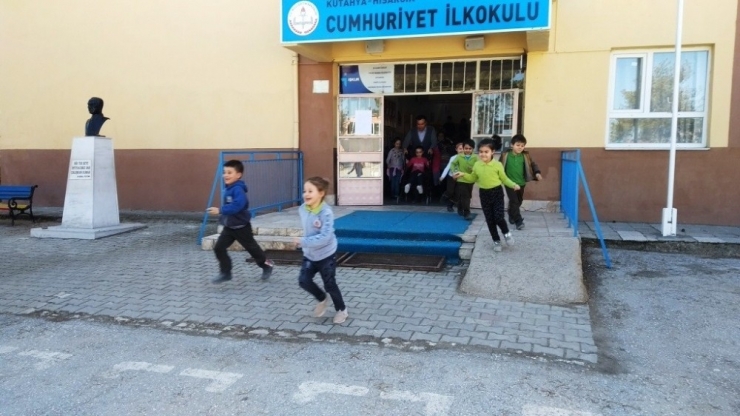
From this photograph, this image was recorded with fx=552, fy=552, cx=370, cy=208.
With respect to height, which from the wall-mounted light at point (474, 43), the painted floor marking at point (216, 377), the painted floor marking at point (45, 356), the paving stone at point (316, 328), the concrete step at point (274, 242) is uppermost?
the wall-mounted light at point (474, 43)

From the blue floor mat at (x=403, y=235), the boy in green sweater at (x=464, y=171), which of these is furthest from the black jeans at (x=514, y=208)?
the boy in green sweater at (x=464, y=171)

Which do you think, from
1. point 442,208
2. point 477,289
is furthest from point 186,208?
point 477,289

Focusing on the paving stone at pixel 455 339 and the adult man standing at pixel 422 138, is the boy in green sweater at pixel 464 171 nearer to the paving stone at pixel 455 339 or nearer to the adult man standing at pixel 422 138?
the adult man standing at pixel 422 138

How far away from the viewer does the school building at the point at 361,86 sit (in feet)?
28.9

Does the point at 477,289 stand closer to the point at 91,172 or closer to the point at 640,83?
the point at 640,83

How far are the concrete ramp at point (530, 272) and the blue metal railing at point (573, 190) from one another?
407 millimetres

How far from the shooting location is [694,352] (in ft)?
14.3

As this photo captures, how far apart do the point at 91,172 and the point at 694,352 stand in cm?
896

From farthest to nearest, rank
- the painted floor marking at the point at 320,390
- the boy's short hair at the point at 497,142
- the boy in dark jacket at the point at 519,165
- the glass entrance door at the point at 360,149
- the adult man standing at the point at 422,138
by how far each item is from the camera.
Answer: the adult man standing at the point at 422,138 → the glass entrance door at the point at 360,149 → the boy's short hair at the point at 497,142 → the boy in dark jacket at the point at 519,165 → the painted floor marking at the point at 320,390

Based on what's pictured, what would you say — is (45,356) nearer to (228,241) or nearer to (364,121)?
(228,241)

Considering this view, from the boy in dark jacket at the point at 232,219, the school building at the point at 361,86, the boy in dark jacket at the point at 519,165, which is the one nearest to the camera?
the boy in dark jacket at the point at 232,219

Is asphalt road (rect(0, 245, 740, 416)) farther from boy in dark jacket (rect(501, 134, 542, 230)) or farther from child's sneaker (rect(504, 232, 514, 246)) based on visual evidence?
boy in dark jacket (rect(501, 134, 542, 230))

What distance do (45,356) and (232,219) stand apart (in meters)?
2.29

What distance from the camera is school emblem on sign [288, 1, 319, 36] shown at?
8.95 metres
